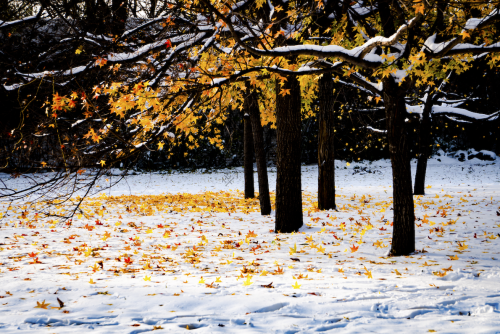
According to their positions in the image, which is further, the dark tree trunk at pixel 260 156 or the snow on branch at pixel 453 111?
the snow on branch at pixel 453 111

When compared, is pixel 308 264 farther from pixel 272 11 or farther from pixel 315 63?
pixel 272 11

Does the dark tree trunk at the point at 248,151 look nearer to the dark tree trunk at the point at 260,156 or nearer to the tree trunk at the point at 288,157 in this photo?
the dark tree trunk at the point at 260,156

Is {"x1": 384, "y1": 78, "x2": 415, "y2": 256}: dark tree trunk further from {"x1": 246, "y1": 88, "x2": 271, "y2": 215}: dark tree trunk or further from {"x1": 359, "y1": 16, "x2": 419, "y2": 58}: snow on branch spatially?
{"x1": 246, "y1": 88, "x2": 271, "y2": 215}: dark tree trunk

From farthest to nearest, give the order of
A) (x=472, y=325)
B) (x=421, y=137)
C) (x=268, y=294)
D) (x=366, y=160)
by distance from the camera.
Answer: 1. (x=366, y=160)
2. (x=421, y=137)
3. (x=268, y=294)
4. (x=472, y=325)

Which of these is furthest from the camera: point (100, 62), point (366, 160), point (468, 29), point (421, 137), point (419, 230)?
point (366, 160)

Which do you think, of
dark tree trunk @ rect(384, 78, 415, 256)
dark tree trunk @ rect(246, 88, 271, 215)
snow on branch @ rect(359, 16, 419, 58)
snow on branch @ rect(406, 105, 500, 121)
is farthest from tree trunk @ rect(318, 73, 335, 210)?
snow on branch @ rect(359, 16, 419, 58)

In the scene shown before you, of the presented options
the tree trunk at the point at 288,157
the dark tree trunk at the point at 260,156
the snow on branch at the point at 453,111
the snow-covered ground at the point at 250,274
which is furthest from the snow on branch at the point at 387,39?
the snow on branch at the point at 453,111

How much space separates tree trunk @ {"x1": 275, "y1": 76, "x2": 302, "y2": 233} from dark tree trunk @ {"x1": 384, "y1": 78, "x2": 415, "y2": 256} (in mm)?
2085

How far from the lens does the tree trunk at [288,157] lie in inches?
262

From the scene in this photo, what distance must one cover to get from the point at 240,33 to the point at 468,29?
123 inches

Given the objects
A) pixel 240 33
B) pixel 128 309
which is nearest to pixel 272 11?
pixel 240 33

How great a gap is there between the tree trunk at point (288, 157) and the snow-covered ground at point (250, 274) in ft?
1.35

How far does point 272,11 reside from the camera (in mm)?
6070

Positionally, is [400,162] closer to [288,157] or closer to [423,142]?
[288,157]
